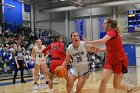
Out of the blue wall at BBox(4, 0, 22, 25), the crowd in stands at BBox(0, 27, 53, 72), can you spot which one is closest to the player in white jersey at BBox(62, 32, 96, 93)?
the crowd in stands at BBox(0, 27, 53, 72)

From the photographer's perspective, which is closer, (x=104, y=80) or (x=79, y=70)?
(x=104, y=80)

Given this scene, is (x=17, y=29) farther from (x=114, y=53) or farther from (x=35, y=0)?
(x=114, y=53)

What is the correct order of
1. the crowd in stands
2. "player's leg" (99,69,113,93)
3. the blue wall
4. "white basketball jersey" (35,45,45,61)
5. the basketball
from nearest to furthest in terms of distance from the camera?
"player's leg" (99,69,113,93)
the basketball
"white basketball jersey" (35,45,45,61)
the crowd in stands
the blue wall

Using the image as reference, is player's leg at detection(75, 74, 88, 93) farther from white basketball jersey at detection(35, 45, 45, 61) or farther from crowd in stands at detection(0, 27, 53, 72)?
crowd in stands at detection(0, 27, 53, 72)

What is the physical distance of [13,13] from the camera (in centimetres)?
2830

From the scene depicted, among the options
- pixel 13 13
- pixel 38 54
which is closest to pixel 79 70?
pixel 38 54

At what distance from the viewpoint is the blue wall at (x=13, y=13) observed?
27.5 metres

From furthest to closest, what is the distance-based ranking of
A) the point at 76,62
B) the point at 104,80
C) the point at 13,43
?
the point at 13,43
the point at 76,62
the point at 104,80

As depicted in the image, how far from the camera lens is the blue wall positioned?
27.5 m

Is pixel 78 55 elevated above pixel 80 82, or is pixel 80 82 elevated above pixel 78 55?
pixel 78 55

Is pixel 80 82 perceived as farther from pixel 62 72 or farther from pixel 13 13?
pixel 13 13

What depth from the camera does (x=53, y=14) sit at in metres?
35.2

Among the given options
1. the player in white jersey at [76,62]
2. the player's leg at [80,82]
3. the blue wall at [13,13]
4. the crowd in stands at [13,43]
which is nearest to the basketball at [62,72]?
the player in white jersey at [76,62]

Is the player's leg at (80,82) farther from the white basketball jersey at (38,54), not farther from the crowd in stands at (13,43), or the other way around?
the crowd in stands at (13,43)
